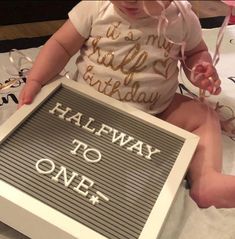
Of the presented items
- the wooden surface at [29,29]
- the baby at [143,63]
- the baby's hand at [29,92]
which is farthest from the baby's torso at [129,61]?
the wooden surface at [29,29]

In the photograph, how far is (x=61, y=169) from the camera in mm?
661

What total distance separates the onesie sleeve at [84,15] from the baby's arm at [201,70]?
0.19m

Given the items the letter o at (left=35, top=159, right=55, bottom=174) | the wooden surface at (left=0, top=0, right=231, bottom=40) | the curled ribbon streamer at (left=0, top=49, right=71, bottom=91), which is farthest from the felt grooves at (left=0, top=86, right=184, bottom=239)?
the wooden surface at (left=0, top=0, right=231, bottom=40)

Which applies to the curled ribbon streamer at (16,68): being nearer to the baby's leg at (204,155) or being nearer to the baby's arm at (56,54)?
the baby's arm at (56,54)

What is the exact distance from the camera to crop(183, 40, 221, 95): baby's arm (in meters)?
0.81

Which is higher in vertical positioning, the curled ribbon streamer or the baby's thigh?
the curled ribbon streamer

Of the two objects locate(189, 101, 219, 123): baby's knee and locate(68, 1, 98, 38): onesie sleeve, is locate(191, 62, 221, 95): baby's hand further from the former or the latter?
locate(68, 1, 98, 38): onesie sleeve

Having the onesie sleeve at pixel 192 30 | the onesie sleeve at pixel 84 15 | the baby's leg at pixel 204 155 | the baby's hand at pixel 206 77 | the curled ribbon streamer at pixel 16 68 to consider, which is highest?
the onesie sleeve at pixel 84 15

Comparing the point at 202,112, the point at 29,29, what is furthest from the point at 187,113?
the point at 29,29

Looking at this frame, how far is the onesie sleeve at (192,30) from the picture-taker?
80 centimetres

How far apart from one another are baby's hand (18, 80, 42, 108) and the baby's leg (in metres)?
0.23

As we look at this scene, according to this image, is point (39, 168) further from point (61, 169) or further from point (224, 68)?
point (224, 68)

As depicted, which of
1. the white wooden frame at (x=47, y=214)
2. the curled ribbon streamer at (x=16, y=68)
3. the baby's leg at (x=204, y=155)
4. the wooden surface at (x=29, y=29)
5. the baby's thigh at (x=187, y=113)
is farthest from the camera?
the wooden surface at (x=29, y=29)

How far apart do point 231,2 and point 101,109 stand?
264 millimetres
